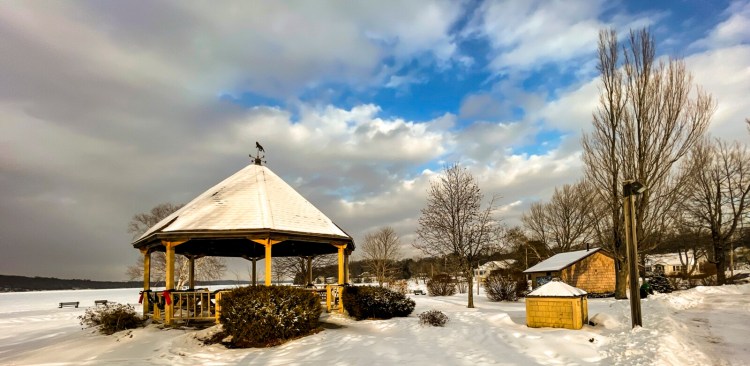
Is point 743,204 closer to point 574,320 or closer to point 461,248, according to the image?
point 461,248

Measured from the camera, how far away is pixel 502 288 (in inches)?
1182

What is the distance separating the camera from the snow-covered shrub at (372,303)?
47.8 feet

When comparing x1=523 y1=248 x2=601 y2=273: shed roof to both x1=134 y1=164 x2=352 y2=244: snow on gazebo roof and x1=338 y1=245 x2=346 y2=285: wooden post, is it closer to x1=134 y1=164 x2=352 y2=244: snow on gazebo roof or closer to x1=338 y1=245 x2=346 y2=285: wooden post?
x1=338 y1=245 x2=346 y2=285: wooden post

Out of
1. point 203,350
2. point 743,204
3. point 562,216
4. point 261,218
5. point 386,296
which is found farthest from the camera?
point 562,216

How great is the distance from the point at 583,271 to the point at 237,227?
103 ft

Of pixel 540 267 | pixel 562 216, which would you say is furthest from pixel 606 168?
pixel 562 216

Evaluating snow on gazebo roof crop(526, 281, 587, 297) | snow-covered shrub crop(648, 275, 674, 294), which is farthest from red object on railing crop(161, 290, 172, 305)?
snow-covered shrub crop(648, 275, 674, 294)

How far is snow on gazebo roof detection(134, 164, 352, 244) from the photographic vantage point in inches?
545

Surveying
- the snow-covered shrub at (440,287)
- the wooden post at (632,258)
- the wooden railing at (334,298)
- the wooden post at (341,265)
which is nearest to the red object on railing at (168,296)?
the wooden railing at (334,298)

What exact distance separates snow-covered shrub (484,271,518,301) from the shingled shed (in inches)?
676

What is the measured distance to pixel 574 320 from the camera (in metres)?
12.3

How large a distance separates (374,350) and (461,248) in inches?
576

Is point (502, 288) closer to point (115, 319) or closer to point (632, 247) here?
point (632, 247)

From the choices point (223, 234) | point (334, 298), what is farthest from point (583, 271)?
point (223, 234)
